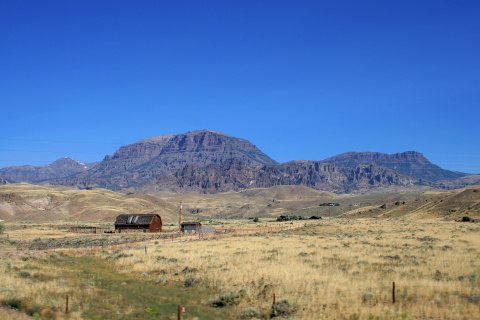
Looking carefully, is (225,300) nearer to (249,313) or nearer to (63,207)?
(249,313)

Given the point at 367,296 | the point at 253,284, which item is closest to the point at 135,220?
the point at 253,284

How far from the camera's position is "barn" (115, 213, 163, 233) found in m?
69.7

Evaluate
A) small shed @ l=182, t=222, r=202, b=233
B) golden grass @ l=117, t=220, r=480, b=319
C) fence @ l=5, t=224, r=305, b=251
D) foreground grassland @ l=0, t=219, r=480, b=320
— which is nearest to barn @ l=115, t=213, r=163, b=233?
small shed @ l=182, t=222, r=202, b=233

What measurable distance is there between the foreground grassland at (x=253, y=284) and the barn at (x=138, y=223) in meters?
37.5

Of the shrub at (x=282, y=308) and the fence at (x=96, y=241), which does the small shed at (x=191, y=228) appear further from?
the shrub at (x=282, y=308)

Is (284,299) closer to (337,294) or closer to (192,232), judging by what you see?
(337,294)

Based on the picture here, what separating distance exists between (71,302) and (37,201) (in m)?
130

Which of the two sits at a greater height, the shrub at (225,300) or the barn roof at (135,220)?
the barn roof at (135,220)

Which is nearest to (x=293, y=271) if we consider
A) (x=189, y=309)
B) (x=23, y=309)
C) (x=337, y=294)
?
(x=337, y=294)

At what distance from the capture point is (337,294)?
1830 cm

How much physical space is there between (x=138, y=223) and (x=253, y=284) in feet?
173

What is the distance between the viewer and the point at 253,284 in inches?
835

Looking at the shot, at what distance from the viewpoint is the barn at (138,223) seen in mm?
69694

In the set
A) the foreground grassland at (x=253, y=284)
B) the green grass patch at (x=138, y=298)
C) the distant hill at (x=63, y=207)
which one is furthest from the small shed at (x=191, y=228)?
the distant hill at (x=63, y=207)
